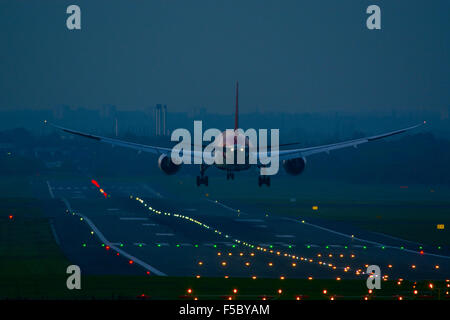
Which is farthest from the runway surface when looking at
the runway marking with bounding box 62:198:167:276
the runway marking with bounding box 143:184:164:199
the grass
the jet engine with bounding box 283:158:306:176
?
the runway marking with bounding box 143:184:164:199

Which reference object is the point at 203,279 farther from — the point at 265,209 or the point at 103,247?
the point at 265,209

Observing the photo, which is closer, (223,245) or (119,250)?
(119,250)

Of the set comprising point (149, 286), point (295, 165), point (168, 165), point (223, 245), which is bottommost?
point (223, 245)

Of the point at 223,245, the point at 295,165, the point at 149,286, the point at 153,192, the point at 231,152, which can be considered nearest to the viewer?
the point at 149,286

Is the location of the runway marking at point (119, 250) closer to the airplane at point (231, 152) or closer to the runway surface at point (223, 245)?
the runway surface at point (223, 245)

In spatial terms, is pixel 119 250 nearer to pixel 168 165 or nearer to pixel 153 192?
pixel 168 165

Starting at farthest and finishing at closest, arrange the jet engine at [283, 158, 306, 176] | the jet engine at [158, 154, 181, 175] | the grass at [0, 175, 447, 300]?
the jet engine at [283, 158, 306, 176]
the jet engine at [158, 154, 181, 175]
the grass at [0, 175, 447, 300]

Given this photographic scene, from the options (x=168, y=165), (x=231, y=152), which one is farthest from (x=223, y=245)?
(x=168, y=165)

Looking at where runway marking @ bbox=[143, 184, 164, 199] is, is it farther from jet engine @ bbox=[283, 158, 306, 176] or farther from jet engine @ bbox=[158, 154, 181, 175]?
jet engine @ bbox=[283, 158, 306, 176]
